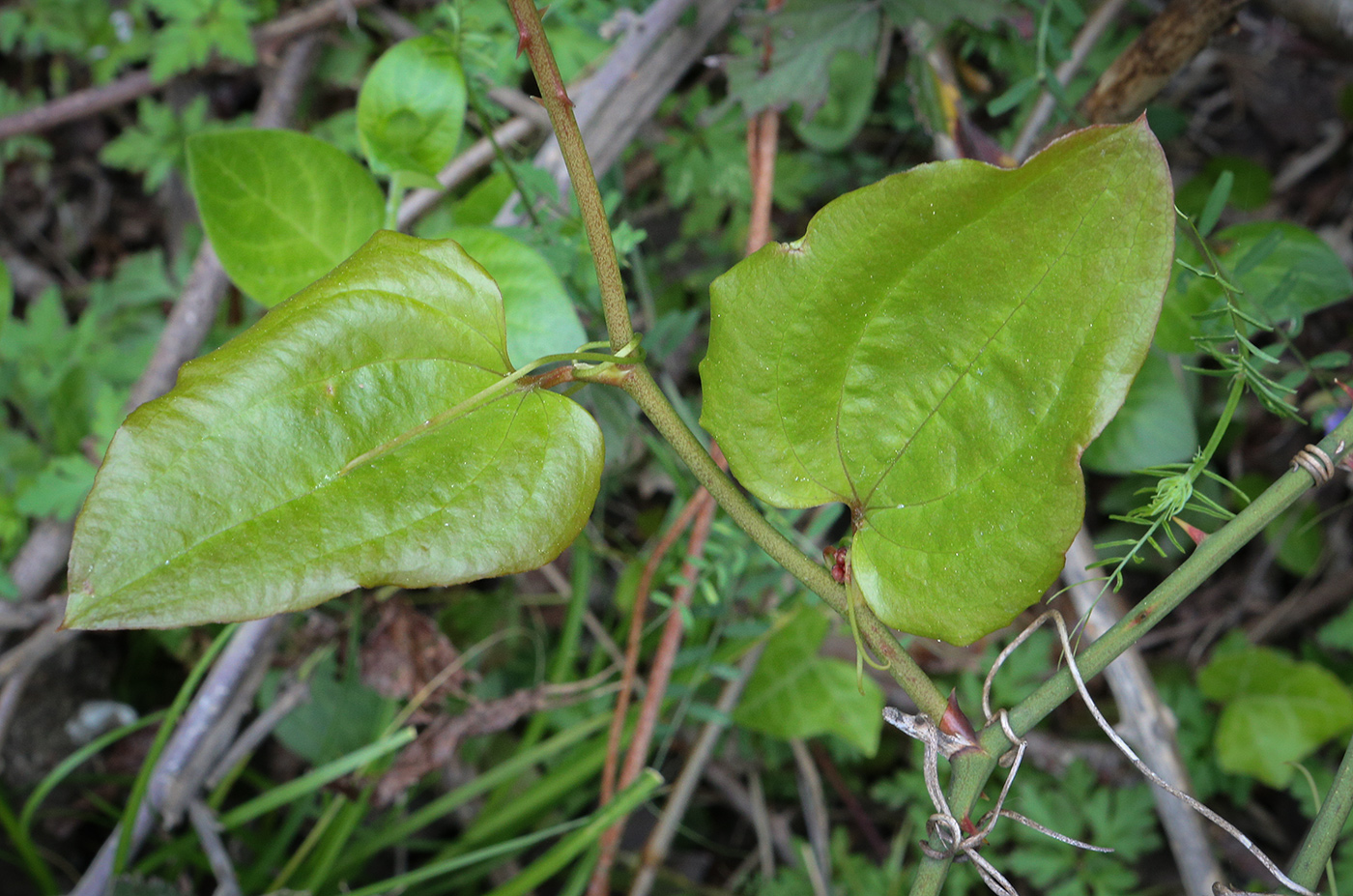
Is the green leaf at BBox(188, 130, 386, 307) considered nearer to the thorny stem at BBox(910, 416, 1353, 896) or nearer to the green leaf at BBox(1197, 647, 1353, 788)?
the thorny stem at BBox(910, 416, 1353, 896)

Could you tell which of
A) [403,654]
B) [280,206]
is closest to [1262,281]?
[280,206]

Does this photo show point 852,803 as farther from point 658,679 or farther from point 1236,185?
point 1236,185

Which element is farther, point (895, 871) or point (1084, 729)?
point (1084, 729)

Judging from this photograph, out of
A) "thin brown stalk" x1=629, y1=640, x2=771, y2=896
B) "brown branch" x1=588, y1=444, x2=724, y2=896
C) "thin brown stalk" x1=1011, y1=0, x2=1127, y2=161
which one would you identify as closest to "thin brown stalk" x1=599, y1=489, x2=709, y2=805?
"brown branch" x1=588, y1=444, x2=724, y2=896

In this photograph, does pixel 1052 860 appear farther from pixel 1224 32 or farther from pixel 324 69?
pixel 324 69

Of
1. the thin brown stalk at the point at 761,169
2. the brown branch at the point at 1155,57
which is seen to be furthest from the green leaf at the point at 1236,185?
the thin brown stalk at the point at 761,169

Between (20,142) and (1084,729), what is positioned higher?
(20,142)

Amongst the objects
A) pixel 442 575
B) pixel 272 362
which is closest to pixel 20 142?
pixel 272 362
